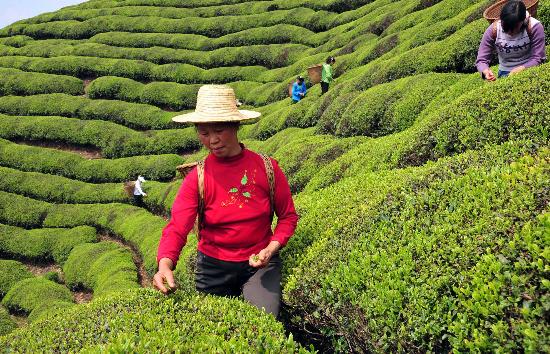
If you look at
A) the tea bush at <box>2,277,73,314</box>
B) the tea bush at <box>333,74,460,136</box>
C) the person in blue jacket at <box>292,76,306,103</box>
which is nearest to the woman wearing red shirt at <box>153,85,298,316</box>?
the tea bush at <box>333,74,460,136</box>

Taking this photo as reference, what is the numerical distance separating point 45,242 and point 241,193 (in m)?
28.8

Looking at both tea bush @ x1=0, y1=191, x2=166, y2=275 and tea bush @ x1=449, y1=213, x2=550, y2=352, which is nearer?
tea bush @ x1=449, y1=213, x2=550, y2=352

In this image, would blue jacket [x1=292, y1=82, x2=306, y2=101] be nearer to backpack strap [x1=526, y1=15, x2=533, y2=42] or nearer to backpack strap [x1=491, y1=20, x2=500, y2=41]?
backpack strap [x1=491, y1=20, x2=500, y2=41]

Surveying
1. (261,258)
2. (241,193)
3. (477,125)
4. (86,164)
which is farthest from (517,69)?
(86,164)

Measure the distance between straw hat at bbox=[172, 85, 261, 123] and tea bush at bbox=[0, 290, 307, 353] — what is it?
1983mm

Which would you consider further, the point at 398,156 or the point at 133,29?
the point at 133,29

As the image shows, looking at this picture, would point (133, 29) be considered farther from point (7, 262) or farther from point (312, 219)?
point (312, 219)

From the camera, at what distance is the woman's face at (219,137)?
16.9 ft

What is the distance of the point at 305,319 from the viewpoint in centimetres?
529

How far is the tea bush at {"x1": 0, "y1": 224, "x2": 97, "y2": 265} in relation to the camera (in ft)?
94.8

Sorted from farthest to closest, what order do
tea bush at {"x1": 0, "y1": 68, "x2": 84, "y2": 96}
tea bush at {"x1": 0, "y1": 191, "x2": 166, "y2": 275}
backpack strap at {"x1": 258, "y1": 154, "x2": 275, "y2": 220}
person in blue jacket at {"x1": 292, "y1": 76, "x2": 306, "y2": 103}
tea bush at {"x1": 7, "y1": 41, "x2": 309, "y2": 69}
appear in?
tea bush at {"x1": 0, "y1": 68, "x2": 84, "y2": 96} → tea bush at {"x1": 7, "y1": 41, "x2": 309, "y2": 69} → person in blue jacket at {"x1": 292, "y1": 76, "x2": 306, "y2": 103} → tea bush at {"x1": 0, "y1": 191, "x2": 166, "y2": 275} → backpack strap at {"x1": 258, "y1": 154, "x2": 275, "y2": 220}

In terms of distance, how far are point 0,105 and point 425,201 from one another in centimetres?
4820

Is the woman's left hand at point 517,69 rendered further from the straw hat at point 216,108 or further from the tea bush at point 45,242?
the tea bush at point 45,242

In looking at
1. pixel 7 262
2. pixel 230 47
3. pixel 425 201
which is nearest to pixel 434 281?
pixel 425 201
